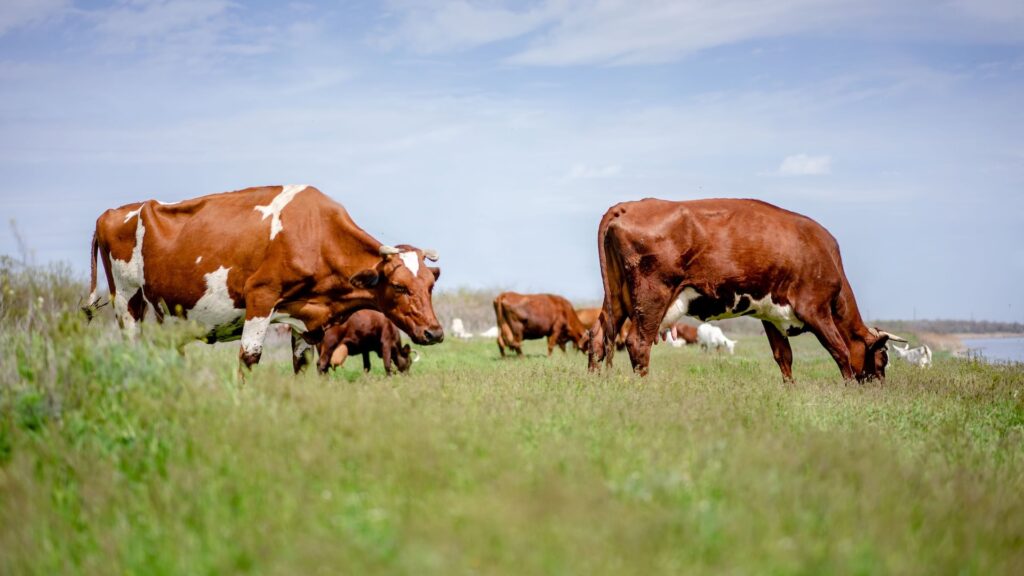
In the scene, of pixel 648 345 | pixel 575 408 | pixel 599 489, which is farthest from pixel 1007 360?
pixel 599 489

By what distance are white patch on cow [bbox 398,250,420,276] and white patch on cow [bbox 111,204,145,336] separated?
3.25m

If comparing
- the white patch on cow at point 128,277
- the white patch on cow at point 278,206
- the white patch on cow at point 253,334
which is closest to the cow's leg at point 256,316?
the white patch on cow at point 253,334

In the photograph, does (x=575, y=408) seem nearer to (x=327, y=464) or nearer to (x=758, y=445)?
(x=758, y=445)

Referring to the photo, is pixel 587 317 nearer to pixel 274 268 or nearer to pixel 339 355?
pixel 339 355

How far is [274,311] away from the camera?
1053 cm

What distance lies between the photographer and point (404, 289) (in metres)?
10.7

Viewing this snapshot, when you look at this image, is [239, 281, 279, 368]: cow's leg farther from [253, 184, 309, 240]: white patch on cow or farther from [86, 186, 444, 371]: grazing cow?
[253, 184, 309, 240]: white patch on cow

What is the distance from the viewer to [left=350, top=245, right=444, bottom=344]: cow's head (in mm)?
10594

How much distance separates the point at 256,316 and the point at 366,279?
1290mm

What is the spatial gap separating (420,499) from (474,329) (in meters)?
35.1

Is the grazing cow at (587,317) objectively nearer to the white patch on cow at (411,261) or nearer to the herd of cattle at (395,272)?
the herd of cattle at (395,272)

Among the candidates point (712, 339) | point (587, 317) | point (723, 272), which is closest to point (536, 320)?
point (587, 317)

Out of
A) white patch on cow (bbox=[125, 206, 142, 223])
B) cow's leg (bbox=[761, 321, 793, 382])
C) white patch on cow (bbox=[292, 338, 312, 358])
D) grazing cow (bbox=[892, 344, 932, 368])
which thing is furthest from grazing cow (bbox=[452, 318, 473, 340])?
white patch on cow (bbox=[125, 206, 142, 223])

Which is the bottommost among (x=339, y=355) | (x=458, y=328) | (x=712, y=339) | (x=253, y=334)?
(x=712, y=339)
